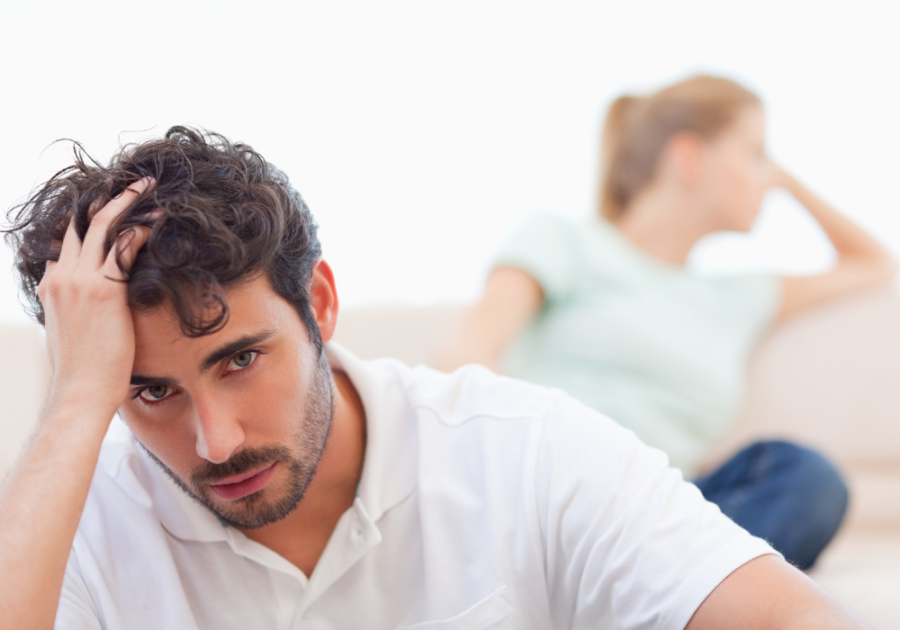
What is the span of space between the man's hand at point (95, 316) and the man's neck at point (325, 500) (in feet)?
0.95

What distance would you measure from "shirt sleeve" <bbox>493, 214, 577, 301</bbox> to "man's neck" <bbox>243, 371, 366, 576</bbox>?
0.87 metres

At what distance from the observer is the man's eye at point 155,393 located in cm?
94

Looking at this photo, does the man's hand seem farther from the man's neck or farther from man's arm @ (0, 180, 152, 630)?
the man's neck

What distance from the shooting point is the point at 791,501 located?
5.02 ft

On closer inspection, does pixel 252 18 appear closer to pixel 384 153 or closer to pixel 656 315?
pixel 384 153

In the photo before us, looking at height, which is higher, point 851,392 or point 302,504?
point 302,504

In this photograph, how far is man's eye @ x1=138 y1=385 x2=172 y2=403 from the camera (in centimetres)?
94

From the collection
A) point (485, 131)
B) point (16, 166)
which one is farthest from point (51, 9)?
point (485, 131)

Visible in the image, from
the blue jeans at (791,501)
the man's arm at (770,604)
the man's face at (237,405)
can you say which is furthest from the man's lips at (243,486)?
the blue jeans at (791,501)

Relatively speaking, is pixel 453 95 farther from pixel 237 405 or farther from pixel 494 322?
pixel 237 405

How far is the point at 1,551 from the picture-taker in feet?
2.72

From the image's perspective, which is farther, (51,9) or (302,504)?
(51,9)

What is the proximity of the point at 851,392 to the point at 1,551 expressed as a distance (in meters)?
1.89

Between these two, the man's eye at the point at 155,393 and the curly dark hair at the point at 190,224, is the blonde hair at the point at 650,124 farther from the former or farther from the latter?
the man's eye at the point at 155,393
